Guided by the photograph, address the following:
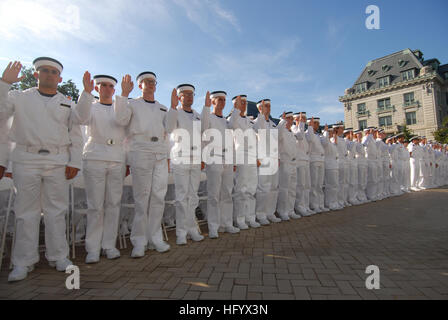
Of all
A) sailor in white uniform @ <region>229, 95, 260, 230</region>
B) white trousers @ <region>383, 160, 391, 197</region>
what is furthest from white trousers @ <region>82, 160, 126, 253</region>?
white trousers @ <region>383, 160, 391, 197</region>

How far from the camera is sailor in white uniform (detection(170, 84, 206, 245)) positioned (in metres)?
4.07

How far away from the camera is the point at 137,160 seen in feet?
11.7

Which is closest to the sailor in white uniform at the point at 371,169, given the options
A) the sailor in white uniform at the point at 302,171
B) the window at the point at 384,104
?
the sailor in white uniform at the point at 302,171

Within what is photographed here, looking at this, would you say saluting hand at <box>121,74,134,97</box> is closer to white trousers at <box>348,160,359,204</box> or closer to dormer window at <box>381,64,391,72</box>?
white trousers at <box>348,160,359,204</box>

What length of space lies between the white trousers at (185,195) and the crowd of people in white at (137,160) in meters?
0.02

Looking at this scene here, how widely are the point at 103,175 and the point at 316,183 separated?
576 centimetres

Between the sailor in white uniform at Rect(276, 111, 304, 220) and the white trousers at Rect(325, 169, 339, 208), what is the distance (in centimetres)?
189

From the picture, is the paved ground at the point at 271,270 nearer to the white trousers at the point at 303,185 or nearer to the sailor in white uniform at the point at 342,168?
the white trousers at the point at 303,185

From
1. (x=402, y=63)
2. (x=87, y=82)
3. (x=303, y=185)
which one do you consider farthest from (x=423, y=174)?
(x=402, y=63)

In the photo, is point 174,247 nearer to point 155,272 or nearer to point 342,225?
point 155,272

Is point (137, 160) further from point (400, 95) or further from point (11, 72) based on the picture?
point (400, 95)

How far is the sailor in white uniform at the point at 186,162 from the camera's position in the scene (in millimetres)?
4070
